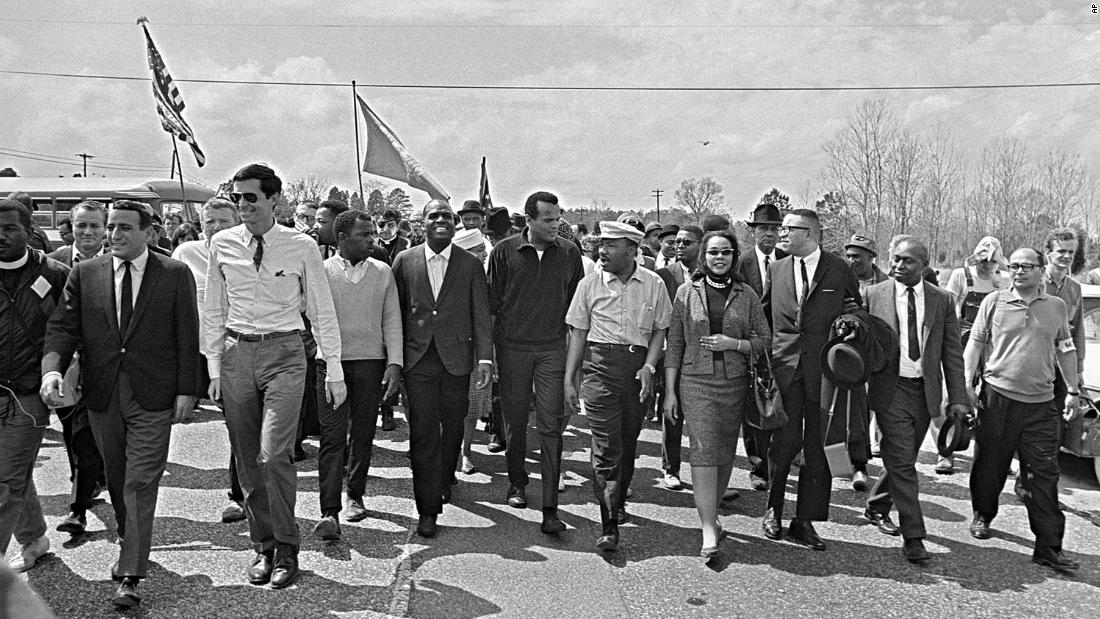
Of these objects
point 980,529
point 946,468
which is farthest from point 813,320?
point 946,468

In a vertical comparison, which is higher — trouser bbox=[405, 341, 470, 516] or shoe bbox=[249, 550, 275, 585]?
trouser bbox=[405, 341, 470, 516]

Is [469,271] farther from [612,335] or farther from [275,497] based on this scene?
[275,497]

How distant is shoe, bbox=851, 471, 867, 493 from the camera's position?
702cm

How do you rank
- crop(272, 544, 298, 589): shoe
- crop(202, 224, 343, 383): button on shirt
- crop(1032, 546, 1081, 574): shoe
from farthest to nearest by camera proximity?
1. crop(1032, 546, 1081, 574): shoe
2. crop(202, 224, 343, 383): button on shirt
3. crop(272, 544, 298, 589): shoe

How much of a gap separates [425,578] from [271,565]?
880mm

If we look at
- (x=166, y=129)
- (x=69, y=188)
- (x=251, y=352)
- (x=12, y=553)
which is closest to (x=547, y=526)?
(x=251, y=352)

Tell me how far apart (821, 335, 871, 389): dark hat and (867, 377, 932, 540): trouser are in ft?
1.32

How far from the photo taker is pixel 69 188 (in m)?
26.0

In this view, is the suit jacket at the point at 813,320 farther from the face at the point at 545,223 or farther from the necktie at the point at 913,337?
the face at the point at 545,223

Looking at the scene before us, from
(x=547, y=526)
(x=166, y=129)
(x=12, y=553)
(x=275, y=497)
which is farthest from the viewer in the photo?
(x=166, y=129)

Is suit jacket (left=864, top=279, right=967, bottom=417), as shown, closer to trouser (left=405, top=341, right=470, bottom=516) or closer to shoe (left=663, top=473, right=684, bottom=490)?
shoe (left=663, top=473, right=684, bottom=490)

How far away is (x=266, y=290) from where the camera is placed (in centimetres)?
477

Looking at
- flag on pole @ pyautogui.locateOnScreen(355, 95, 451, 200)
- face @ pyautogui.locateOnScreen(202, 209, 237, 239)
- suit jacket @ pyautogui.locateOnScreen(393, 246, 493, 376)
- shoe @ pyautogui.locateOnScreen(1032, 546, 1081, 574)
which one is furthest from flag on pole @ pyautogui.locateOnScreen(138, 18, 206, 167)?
shoe @ pyautogui.locateOnScreen(1032, 546, 1081, 574)

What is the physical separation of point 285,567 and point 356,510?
4.11ft
